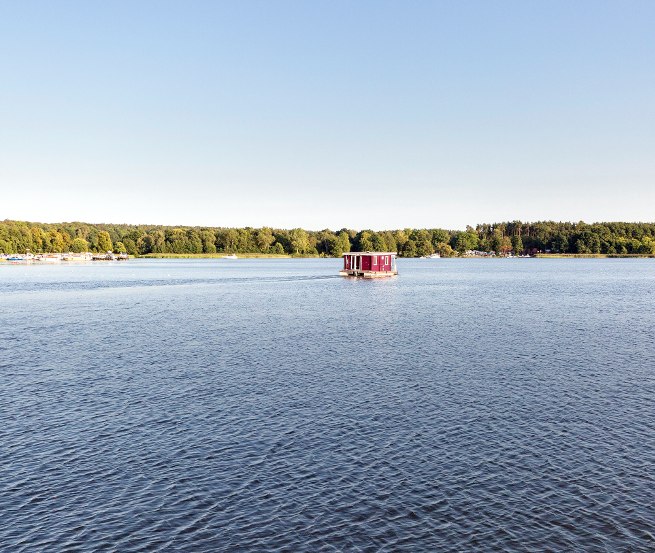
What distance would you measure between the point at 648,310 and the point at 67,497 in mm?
85639

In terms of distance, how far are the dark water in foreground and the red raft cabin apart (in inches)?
3673

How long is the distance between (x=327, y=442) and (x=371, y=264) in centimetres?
12851

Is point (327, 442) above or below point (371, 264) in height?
below

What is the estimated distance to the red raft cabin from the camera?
504ft

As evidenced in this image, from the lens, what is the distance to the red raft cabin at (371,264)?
15362 cm

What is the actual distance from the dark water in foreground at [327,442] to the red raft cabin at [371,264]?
3673 inches

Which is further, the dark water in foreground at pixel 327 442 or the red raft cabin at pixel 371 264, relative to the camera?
the red raft cabin at pixel 371 264

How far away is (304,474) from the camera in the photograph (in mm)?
23344

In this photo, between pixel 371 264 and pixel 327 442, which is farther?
pixel 371 264

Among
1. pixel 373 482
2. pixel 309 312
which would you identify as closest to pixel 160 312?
pixel 309 312

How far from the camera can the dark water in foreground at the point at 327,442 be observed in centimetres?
1895

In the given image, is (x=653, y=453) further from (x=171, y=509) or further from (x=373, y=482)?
(x=171, y=509)

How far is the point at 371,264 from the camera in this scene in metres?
154

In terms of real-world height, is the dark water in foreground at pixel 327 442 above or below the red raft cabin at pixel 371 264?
below
